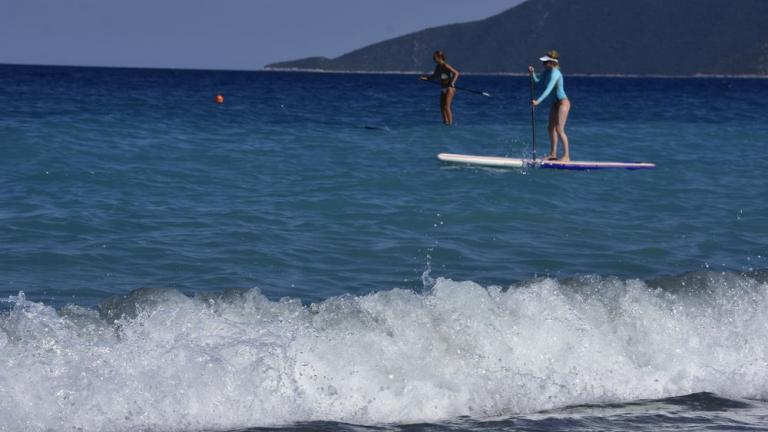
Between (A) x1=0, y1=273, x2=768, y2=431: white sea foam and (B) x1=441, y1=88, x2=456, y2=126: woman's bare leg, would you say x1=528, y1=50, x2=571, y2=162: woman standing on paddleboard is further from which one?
(A) x1=0, y1=273, x2=768, y2=431: white sea foam

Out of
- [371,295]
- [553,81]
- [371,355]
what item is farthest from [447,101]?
[371,355]

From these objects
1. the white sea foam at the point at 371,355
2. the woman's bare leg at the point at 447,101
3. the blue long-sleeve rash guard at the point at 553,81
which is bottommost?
the white sea foam at the point at 371,355

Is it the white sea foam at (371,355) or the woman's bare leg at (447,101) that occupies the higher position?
the woman's bare leg at (447,101)

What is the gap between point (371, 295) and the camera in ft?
24.6

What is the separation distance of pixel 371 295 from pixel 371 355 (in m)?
0.86

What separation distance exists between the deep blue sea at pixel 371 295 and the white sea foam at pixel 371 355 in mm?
14

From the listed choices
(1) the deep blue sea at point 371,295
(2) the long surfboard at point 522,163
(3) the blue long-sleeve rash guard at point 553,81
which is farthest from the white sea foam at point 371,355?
(3) the blue long-sleeve rash guard at point 553,81

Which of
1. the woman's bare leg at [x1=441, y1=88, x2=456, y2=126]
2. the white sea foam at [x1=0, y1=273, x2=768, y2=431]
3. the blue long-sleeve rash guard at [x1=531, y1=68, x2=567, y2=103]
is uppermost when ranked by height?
the blue long-sleeve rash guard at [x1=531, y1=68, x2=567, y2=103]

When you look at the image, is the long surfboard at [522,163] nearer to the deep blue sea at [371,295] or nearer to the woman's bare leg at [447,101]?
the deep blue sea at [371,295]

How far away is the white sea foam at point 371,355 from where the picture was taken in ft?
19.7

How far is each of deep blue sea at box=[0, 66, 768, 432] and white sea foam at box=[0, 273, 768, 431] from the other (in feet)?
0.05

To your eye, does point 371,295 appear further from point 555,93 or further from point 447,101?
point 447,101

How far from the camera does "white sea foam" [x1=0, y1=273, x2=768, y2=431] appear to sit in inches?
237

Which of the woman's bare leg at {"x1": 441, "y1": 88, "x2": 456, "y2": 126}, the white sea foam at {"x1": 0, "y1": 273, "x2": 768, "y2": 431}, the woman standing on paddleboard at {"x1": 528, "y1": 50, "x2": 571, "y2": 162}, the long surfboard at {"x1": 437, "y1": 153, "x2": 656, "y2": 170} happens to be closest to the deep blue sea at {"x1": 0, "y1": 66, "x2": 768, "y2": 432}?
the white sea foam at {"x1": 0, "y1": 273, "x2": 768, "y2": 431}
